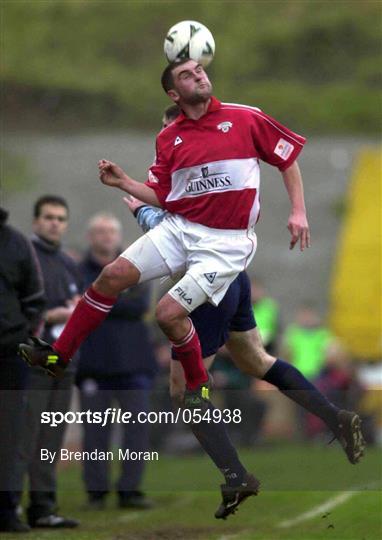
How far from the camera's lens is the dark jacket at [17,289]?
348 inches

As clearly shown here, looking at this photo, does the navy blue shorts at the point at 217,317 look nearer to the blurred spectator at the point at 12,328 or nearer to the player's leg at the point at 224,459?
the player's leg at the point at 224,459

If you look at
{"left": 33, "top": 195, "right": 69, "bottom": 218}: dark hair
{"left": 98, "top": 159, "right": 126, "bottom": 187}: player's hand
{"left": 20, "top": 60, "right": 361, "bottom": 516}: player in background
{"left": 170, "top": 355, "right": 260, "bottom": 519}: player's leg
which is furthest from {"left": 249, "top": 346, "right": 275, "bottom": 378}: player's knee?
{"left": 33, "top": 195, "right": 69, "bottom": 218}: dark hair

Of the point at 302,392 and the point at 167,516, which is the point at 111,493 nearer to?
the point at 167,516

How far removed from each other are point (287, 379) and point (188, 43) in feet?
6.68

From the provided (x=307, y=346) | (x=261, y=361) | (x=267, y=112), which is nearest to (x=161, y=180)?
(x=261, y=361)

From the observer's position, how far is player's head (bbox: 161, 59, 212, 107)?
7.62m

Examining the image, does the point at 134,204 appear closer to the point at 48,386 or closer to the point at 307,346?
the point at 48,386

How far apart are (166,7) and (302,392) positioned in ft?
74.2

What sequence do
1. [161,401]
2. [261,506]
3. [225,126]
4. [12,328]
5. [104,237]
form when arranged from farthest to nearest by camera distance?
[104,237]
[261,506]
[161,401]
[12,328]
[225,126]

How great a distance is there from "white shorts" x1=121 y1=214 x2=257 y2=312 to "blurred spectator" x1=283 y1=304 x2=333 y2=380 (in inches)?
308

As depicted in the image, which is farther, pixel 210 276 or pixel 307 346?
pixel 307 346

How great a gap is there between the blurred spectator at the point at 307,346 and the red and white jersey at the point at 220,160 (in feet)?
25.9

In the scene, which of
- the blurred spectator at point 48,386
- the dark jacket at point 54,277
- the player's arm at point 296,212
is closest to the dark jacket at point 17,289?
the blurred spectator at point 48,386

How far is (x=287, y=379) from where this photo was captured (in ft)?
27.3
